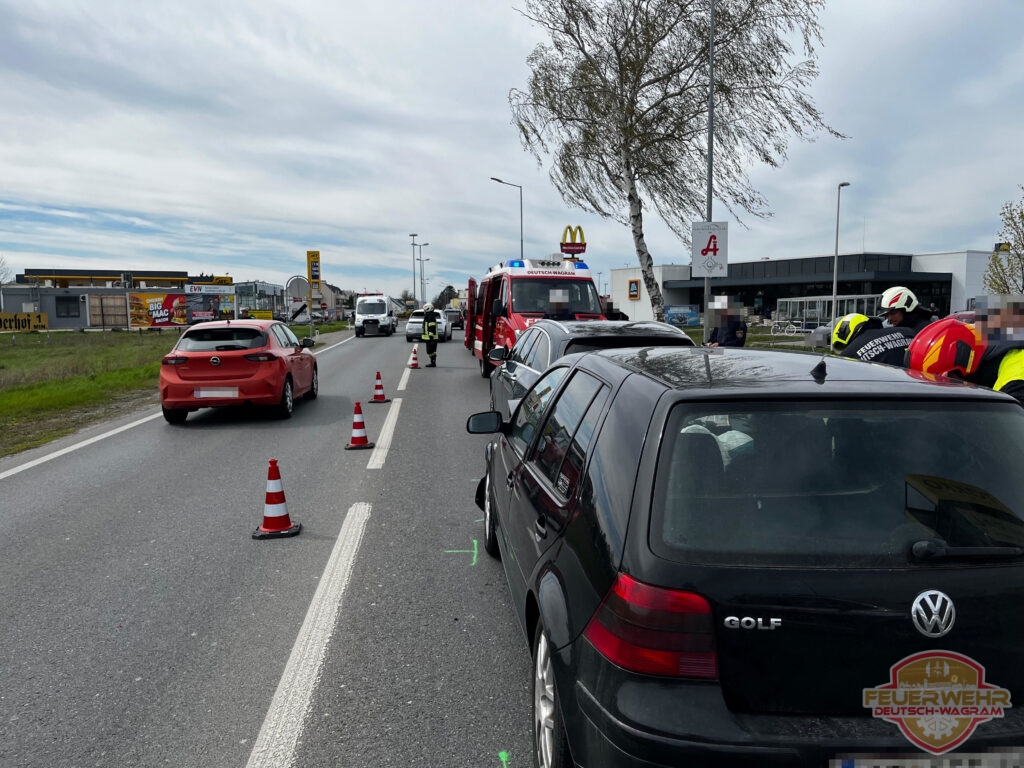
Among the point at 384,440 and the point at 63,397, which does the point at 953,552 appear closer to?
the point at 384,440

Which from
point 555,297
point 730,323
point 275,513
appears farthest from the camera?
point 555,297

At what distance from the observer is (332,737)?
305 centimetres

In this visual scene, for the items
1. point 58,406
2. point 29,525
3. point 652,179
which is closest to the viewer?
point 29,525

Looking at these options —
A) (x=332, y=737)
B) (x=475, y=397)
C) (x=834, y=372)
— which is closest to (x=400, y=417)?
(x=475, y=397)

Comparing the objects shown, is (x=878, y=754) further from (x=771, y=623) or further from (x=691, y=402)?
(x=691, y=402)

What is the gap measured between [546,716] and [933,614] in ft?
4.24

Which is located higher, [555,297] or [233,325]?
[555,297]

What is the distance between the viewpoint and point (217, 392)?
426 inches

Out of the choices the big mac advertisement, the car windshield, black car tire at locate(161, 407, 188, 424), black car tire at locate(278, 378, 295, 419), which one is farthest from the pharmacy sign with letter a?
the big mac advertisement

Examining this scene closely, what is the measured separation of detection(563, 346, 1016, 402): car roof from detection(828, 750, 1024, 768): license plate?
980mm

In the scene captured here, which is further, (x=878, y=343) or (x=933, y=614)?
(x=878, y=343)

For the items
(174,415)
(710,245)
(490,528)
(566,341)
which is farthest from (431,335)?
(490,528)

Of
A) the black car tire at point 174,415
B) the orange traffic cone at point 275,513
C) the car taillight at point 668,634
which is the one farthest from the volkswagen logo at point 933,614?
the black car tire at point 174,415

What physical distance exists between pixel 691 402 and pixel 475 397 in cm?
1207
